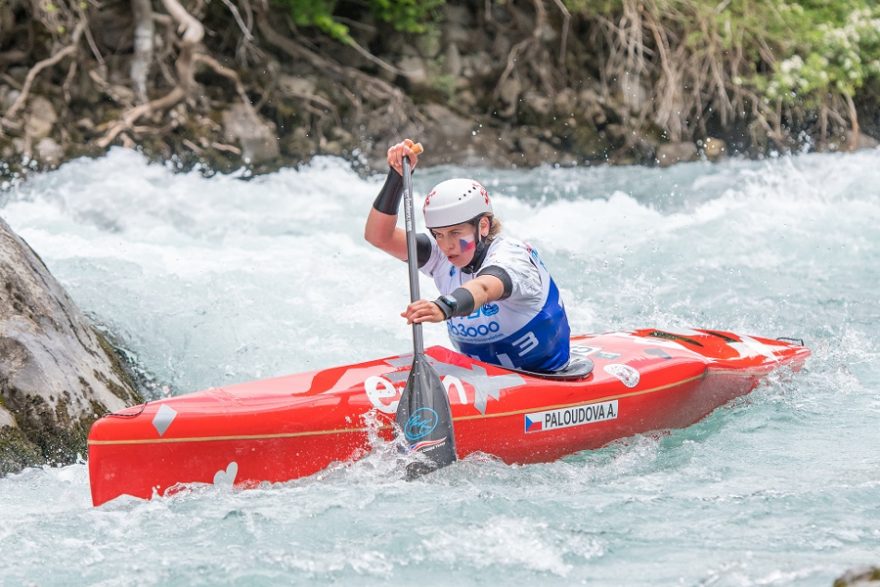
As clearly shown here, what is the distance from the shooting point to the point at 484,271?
13.5 feet

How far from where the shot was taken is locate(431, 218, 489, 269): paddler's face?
4227 millimetres

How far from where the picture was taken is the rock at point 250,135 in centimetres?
1005

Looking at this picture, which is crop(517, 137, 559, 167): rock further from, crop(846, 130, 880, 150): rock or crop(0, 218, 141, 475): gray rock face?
crop(0, 218, 141, 475): gray rock face

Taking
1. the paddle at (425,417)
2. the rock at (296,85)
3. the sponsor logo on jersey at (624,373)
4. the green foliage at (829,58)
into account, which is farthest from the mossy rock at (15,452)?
the green foliage at (829,58)

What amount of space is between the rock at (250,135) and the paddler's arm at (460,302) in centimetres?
633

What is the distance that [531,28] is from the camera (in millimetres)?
11875

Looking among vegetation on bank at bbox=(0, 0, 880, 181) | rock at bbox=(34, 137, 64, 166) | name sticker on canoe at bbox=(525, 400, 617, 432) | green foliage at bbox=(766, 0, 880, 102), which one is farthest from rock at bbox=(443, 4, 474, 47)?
name sticker on canoe at bbox=(525, 400, 617, 432)

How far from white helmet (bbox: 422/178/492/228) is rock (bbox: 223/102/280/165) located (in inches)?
238

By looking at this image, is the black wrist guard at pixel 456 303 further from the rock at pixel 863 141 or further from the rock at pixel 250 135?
the rock at pixel 863 141

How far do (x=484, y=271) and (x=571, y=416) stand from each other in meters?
0.67

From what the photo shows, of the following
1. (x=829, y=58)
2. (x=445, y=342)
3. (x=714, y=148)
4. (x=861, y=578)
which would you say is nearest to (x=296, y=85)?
(x=714, y=148)

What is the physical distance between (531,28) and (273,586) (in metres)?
9.62

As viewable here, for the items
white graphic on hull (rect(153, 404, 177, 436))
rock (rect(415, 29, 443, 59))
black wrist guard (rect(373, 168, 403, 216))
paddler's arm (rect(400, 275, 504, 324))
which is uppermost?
rock (rect(415, 29, 443, 59))

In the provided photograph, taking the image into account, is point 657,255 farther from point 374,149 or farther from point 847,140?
point 847,140
